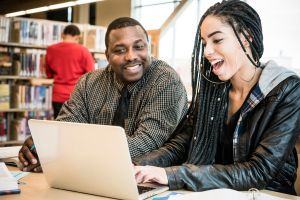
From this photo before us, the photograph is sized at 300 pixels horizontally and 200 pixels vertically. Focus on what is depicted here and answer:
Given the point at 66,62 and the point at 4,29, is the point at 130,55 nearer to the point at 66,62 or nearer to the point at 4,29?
the point at 66,62

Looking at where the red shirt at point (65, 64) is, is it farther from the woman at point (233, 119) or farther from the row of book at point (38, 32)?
the woman at point (233, 119)

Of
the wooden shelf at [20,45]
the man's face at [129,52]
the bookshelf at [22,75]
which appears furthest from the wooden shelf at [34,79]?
the man's face at [129,52]

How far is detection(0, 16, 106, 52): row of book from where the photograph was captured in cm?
488

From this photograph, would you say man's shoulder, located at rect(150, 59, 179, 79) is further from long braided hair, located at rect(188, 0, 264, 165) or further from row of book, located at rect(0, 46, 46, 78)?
row of book, located at rect(0, 46, 46, 78)

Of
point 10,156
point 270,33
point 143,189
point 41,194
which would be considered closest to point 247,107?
point 143,189

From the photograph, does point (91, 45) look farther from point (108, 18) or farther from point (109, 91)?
point (108, 18)

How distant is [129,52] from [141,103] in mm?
→ 254

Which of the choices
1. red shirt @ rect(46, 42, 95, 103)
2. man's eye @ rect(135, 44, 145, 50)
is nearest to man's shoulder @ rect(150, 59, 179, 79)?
man's eye @ rect(135, 44, 145, 50)

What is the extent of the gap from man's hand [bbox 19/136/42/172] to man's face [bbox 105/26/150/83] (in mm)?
614

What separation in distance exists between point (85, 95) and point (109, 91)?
122mm

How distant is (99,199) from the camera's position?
3.76 feet

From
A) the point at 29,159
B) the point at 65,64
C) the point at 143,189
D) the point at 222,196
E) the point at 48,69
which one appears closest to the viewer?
the point at 222,196

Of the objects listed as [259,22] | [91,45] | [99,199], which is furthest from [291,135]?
[91,45]

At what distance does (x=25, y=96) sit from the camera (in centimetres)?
507
